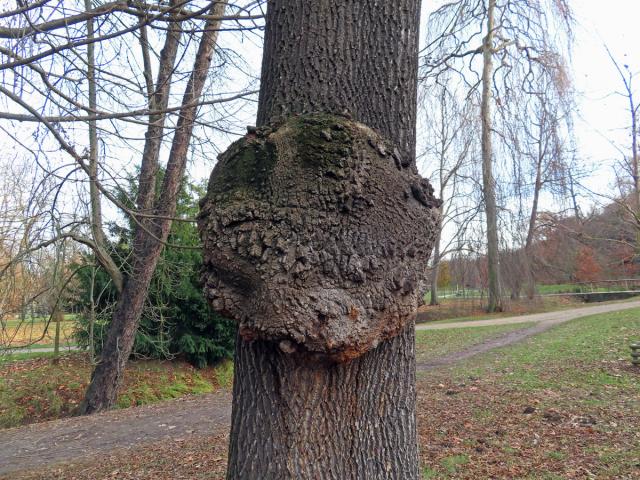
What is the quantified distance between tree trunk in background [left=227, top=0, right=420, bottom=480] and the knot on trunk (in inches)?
6.4

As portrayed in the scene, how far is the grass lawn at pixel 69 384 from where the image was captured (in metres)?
9.09

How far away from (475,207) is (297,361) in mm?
18832

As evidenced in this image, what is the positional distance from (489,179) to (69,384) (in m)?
14.5

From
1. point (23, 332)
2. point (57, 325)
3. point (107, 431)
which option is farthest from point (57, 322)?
point (107, 431)

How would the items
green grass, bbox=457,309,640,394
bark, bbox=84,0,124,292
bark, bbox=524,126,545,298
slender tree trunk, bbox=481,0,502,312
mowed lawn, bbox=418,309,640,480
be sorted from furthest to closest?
bark, bbox=524,126,545,298 < slender tree trunk, bbox=481,0,502,312 < green grass, bbox=457,309,640,394 < bark, bbox=84,0,124,292 < mowed lawn, bbox=418,309,640,480

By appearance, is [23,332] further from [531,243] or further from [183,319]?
[531,243]

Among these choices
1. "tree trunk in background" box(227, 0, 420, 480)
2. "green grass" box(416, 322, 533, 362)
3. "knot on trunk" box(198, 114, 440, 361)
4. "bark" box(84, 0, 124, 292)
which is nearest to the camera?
"knot on trunk" box(198, 114, 440, 361)

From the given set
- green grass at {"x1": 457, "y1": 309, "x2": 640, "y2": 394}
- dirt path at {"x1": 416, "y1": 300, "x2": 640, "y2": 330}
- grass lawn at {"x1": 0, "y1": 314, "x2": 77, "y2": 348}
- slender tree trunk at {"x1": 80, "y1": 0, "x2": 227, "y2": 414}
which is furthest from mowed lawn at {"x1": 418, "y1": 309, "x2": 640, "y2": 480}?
dirt path at {"x1": 416, "y1": 300, "x2": 640, "y2": 330}

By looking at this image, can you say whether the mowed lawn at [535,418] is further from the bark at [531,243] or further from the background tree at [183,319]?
the bark at [531,243]

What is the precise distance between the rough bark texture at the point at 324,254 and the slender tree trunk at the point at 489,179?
13405mm

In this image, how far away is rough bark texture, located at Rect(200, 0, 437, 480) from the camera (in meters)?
1.56

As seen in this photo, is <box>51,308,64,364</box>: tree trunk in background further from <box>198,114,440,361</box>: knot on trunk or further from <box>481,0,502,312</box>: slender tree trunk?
<box>481,0,502,312</box>: slender tree trunk

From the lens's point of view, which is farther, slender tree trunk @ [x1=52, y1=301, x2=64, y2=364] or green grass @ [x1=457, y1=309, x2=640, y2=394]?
slender tree trunk @ [x1=52, y1=301, x2=64, y2=364]

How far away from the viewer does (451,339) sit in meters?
13.2
